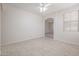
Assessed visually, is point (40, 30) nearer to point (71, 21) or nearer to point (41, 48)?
point (41, 48)

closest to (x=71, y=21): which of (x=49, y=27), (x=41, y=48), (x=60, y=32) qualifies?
(x=60, y=32)

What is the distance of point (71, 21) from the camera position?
7.80 feet

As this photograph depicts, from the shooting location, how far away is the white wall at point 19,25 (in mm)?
2223

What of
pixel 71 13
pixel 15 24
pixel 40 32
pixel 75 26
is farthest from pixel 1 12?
pixel 75 26

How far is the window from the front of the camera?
91.4 inches

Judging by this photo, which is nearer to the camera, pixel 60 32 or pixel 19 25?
pixel 19 25

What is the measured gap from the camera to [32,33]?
7.61 ft

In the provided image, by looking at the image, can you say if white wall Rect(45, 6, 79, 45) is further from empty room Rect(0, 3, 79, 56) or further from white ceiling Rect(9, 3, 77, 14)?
white ceiling Rect(9, 3, 77, 14)

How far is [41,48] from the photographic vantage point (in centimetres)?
237

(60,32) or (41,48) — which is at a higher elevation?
(60,32)

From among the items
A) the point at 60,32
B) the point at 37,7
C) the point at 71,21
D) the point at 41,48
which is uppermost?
the point at 37,7

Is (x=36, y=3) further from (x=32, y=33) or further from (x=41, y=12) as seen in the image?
(x=32, y=33)

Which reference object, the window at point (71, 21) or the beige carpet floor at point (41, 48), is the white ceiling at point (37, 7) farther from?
the beige carpet floor at point (41, 48)

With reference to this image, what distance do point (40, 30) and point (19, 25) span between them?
568 millimetres
